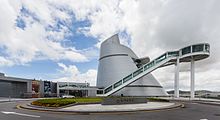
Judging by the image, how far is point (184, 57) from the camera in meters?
56.1

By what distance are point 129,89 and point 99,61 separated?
72.4 ft

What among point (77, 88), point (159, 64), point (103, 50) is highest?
point (103, 50)

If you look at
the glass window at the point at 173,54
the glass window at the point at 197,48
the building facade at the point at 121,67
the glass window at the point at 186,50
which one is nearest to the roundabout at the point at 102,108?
the glass window at the point at 197,48

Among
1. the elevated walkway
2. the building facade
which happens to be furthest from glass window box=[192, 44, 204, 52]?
the building facade

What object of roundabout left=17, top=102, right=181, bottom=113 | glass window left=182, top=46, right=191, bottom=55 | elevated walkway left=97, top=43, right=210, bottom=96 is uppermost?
glass window left=182, top=46, right=191, bottom=55

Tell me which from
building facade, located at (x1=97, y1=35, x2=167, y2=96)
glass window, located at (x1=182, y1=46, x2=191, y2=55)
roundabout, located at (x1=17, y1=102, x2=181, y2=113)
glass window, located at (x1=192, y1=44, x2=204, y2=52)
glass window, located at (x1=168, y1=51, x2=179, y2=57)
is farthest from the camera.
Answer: building facade, located at (x1=97, y1=35, x2=167, y2=96)

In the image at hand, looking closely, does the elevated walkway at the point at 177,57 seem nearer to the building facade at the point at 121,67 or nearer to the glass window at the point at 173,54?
the glass window at the point at 173,54

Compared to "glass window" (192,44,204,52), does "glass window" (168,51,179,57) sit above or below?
below

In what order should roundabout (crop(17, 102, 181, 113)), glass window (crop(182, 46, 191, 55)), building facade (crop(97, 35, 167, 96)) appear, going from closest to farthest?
1. roundabout (crop(17, 102, 181, 113))
2. glass window (crop(182, 46, 191, 55))
3. building facade (crop(97, 35, 167, 96))

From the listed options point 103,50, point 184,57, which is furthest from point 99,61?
point 184,57

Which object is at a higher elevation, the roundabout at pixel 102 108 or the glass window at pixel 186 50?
the glass window at pixel 186 50

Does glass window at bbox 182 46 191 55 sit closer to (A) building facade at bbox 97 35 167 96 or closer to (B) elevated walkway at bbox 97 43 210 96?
(B) elevated walkway at bbox 97 43 210 96

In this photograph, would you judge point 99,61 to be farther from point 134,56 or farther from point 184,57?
point 184,57

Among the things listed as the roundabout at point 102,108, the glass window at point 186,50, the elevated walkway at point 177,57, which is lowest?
the roundabout at point 102,108
